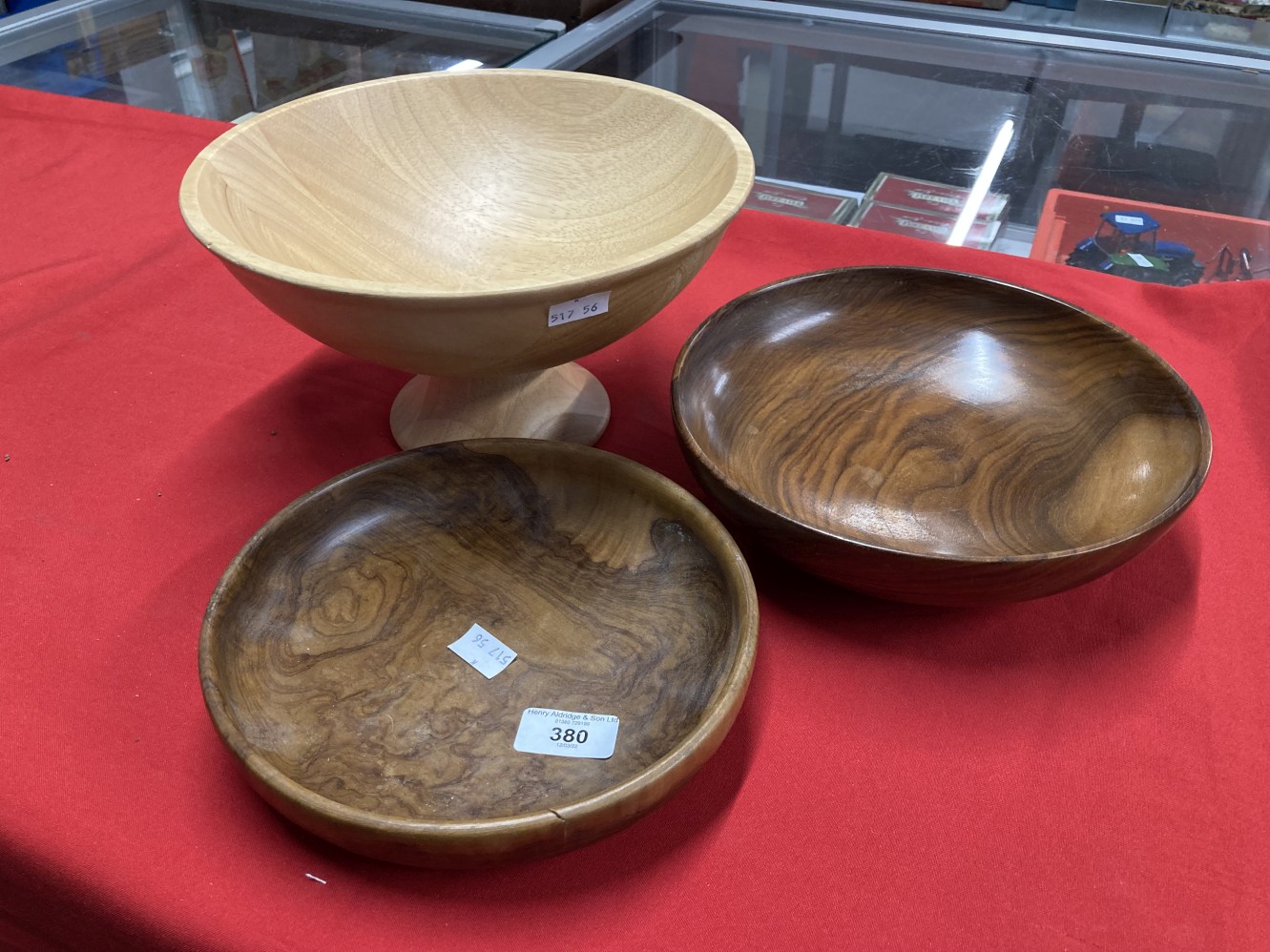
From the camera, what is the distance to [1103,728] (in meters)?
0.53

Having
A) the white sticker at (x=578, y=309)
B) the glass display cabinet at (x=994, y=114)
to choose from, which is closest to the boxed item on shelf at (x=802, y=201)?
the glass display cabinet at (x=994, y=114)

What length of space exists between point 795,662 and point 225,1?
150 centimetres

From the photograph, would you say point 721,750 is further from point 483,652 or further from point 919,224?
point 919,224

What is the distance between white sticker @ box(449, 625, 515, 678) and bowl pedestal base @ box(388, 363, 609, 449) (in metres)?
0.17

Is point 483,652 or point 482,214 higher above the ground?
point 482,214

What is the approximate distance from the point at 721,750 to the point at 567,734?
0.09m

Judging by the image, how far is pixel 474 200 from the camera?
0.78m

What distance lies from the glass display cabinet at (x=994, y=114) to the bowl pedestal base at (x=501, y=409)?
447 millimetres

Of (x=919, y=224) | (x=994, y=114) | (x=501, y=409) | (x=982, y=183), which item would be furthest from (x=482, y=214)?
(x=994, y=114)

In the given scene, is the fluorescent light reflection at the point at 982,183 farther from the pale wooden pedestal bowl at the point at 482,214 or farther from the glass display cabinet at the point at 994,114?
the pale wooden pedestal bowl at the point at 482,214

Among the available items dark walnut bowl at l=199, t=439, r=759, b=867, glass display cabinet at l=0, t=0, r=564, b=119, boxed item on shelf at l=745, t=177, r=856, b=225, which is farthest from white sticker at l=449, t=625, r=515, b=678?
glass display cabinet at l=0, t=0, r=564, b=119

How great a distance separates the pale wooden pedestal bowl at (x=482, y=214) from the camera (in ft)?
1.80

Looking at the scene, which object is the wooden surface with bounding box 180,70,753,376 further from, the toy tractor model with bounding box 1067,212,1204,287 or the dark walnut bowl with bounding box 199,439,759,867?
the toy tractor model with bounding box 1067,212,1204,287

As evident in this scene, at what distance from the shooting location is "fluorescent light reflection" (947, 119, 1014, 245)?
3.23 ft
